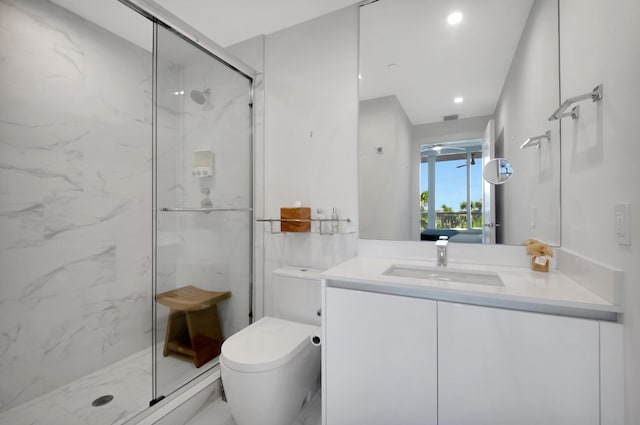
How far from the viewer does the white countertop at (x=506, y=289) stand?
2.98 ft

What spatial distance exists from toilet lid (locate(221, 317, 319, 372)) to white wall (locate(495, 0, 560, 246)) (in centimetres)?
123

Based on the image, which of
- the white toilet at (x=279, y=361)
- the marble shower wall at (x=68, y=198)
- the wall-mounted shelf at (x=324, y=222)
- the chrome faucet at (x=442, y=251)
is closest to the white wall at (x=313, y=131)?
the wall-mounted shelf at (x=324, y=222)

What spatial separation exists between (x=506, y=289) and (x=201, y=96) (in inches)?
76.8

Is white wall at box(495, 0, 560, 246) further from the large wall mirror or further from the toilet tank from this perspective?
the toilet tank

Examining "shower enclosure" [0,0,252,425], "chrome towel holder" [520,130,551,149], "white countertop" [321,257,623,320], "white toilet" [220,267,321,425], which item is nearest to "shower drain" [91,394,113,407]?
"shower enclosure" [0,0,252,425]

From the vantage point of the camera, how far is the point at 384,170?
1.79 m

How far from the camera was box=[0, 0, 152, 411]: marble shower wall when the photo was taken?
1.63m

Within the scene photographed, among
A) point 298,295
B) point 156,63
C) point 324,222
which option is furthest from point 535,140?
point 156,63

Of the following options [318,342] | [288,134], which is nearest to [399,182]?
[288,134]

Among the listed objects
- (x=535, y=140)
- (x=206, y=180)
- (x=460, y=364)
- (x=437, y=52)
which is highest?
(x=437, y=52)

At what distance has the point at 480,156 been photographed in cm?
154

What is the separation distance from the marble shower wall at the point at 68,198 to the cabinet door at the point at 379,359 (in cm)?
173

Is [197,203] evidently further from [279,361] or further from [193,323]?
[279,361]

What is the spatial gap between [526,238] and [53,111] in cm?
288
